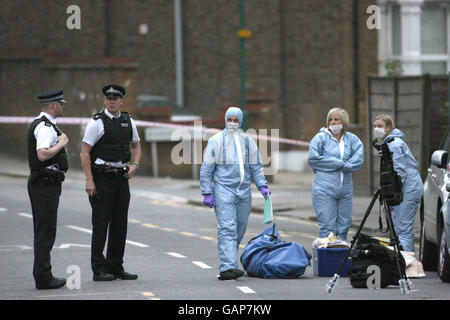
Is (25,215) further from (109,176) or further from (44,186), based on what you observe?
(44,186)

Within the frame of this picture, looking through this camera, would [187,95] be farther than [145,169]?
Yes

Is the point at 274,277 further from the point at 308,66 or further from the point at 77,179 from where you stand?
the point at 308,66

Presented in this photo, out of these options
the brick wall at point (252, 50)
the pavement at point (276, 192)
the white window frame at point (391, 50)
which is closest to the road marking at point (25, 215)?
the pavement at point (276, 192)

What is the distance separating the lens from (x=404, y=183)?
44.3 feet

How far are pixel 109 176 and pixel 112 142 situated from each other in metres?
0.35

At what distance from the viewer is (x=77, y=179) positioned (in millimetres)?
29656

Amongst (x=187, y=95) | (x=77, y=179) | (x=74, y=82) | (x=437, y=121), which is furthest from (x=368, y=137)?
(x=187, y=95)

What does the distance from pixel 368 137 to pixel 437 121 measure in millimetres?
1784

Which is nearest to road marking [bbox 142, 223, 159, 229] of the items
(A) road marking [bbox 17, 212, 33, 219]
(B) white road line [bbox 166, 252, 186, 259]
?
(A) road marking [bbox 17, 212, 33, 219]

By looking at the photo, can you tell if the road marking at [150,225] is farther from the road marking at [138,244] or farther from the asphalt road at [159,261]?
the road marking at [138,244]

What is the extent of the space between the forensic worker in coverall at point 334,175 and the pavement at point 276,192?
4195mm

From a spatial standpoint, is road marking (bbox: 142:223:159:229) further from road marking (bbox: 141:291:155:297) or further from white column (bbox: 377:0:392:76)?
white column (bbox: 377:0:392:76)

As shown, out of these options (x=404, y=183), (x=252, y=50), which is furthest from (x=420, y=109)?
(x=252, y=50)

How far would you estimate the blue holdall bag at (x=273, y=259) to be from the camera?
12648 millimetres
